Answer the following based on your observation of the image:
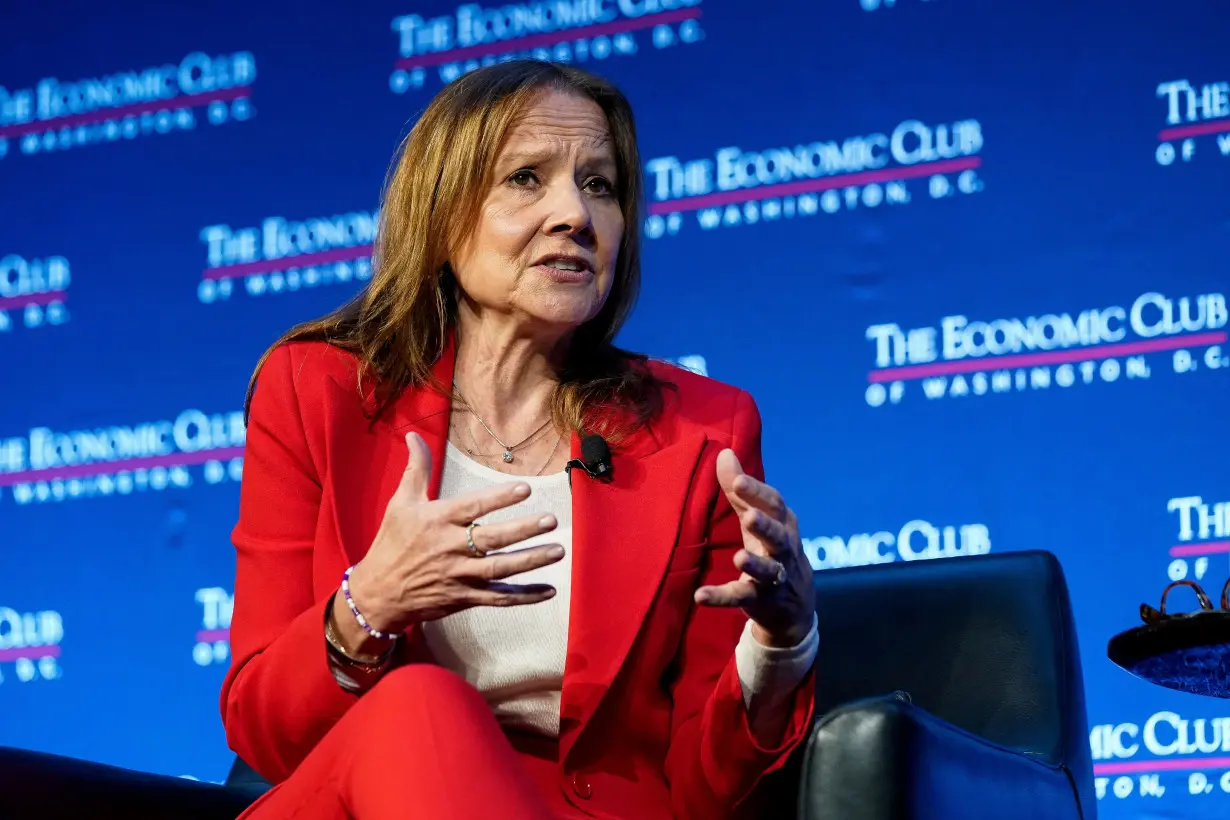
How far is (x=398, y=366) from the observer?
1786 millimetres

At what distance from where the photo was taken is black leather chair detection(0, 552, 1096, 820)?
1.60 meters

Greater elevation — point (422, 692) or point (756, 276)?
point (756, 276)

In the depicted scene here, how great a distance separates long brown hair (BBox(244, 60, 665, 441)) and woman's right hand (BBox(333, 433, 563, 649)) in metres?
0.40

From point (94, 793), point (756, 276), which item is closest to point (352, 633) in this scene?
point (94, 793)

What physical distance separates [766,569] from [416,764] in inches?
14.3

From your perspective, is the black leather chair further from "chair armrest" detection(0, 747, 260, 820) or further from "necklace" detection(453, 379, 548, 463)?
"necklace" detection(453, 379, 548, 463)

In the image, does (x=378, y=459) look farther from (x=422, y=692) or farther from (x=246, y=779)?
(x=246, y=779)

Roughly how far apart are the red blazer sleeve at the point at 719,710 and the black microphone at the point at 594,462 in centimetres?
12

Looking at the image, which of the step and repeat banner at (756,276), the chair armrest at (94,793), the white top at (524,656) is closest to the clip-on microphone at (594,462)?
the white top at (524,656)

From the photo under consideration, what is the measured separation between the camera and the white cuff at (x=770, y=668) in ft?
4.94

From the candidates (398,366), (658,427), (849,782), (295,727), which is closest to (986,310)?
(658,427)

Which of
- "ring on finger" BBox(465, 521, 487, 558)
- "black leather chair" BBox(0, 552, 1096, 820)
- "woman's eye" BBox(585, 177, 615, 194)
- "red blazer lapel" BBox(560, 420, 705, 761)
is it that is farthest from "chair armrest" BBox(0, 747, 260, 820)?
"woman's eye" BBox(585, 177, 615, 194)

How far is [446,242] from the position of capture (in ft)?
5.92

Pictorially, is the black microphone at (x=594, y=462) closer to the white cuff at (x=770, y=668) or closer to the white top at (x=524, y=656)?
the white top at (x=524, y=656)
